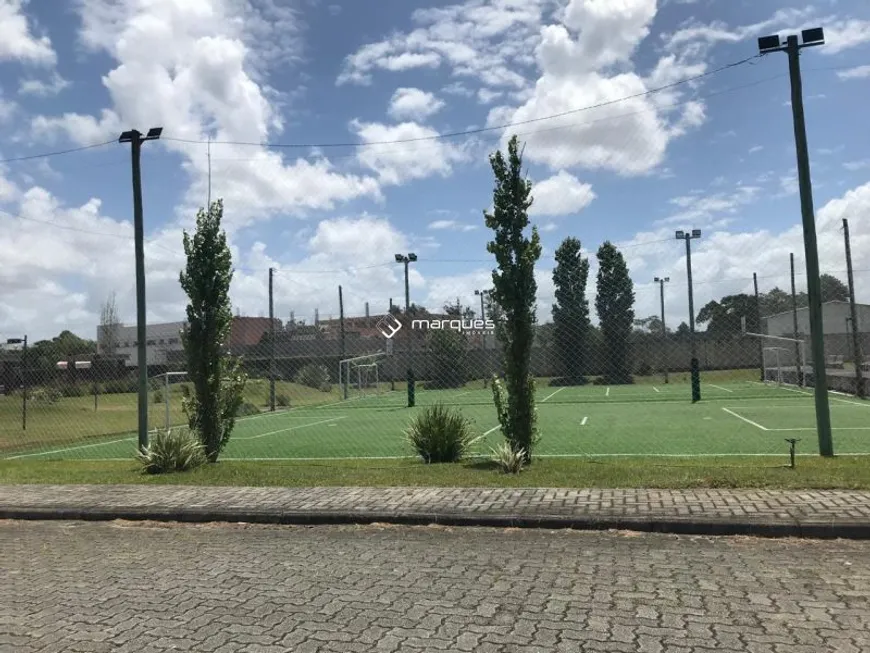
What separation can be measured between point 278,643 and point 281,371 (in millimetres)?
35111

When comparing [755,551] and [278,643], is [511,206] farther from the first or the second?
[278,643]

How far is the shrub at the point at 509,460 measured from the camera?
973 centimetres

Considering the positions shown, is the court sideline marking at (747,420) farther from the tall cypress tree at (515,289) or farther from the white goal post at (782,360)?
the white goal post at (782,360)

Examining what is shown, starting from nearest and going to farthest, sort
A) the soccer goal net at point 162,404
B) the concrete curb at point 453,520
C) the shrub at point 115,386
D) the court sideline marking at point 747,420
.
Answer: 1. the concrete curb at point 453,520
2. the court sideline marking at point 747,420
3. the soccer goal net at point 162,404
4. the shrub at point 115,386

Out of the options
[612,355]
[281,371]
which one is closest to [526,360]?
[612,355]

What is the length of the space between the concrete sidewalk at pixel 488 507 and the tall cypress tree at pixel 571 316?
1949 cm

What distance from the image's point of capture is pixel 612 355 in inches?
1215

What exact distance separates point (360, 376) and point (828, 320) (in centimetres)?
2406

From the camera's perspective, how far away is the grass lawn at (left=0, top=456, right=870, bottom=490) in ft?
27.9

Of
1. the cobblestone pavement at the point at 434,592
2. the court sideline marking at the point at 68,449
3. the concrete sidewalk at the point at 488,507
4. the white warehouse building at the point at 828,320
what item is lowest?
the court sideline marking at the point at 68,449

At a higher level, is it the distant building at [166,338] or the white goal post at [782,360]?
the distant building at [166,338]

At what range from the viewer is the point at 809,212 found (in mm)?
10500

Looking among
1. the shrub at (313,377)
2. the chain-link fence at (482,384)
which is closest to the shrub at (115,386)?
the chain-link fence at (482,384)

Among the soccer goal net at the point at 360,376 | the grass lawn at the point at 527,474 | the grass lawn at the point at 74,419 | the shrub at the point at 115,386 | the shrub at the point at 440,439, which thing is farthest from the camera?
the soccer goal net at the point at 360,376
